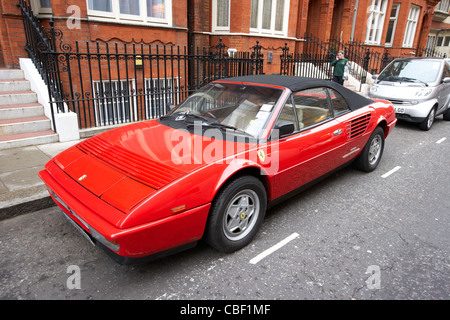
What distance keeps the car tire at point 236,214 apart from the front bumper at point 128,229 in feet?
0.41

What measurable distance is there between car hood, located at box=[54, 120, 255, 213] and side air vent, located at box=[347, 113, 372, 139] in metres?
1.99

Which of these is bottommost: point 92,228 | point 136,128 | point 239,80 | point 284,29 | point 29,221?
point 29,221

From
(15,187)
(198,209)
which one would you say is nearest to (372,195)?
(198,209)

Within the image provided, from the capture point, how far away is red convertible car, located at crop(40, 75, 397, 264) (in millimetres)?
2371

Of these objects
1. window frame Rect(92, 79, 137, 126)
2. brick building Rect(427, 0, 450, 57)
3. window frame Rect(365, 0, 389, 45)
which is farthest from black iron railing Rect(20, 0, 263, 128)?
brick building Rect(427, 0, 450, 57)

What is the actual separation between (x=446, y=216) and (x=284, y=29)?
10.5 meters

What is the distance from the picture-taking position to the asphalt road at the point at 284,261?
2535 mm

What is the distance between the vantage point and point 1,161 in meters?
4.73

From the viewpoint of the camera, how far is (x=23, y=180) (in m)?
4.14

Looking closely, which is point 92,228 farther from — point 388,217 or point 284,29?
point 284,29

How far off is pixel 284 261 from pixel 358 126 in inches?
99.4

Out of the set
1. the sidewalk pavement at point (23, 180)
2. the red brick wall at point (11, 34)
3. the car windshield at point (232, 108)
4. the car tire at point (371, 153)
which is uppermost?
the red brick wall at point (11, 34)

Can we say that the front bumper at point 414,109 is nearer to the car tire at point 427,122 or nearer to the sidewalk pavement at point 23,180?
the car tire at point 427,122

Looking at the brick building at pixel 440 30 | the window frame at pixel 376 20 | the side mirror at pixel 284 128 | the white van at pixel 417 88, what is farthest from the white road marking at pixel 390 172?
the brick building at pixel 440 30
